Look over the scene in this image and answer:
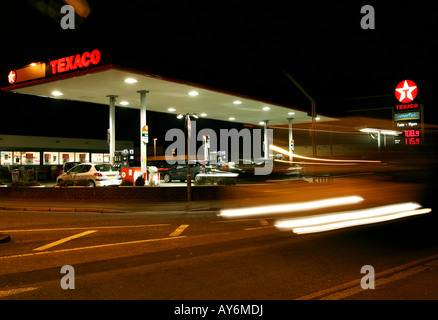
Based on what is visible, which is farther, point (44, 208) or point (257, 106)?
point (257, 106)

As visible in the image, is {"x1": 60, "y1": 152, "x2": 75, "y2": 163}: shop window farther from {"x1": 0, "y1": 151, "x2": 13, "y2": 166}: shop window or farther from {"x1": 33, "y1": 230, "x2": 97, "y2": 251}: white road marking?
{"x1": 33, "y1": 230, "x2": 97, "y2": 251}: white road marking

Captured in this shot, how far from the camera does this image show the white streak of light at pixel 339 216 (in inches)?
430

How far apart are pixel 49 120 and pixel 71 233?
43.9 metres

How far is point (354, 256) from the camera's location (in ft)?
23.4

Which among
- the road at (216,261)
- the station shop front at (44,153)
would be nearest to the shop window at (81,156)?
the station shop front at (44,153)

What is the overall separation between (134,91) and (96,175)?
5.78m

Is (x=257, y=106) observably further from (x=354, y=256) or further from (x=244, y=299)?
(x=244, y=299)

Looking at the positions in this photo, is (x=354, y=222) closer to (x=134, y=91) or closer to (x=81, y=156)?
(x=134, y=91)

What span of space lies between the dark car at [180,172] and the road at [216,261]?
15172 millimetres

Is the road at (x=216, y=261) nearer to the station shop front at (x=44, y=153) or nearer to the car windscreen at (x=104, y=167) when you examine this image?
the car windscreen at (x=104, y=167)

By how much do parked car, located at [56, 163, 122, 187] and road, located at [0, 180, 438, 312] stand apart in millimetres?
8792

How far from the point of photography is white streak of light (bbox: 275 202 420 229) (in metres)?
10.9

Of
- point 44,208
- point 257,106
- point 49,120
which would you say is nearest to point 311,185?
point 257,106

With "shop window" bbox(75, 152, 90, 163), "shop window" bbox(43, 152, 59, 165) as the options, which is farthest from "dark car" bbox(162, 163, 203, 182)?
"shop window" bbox(75, 152, 90, 163)
